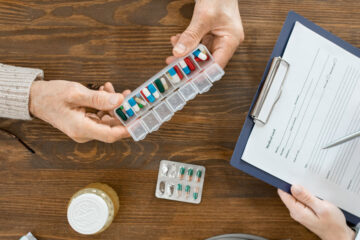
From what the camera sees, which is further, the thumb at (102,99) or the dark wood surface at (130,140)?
the dark wood surface at (130,140)

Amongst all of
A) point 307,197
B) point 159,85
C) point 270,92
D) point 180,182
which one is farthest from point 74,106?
point 307,197

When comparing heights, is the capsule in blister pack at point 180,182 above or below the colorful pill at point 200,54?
below

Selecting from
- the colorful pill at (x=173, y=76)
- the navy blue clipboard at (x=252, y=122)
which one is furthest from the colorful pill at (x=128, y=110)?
the navy blue clipboard at (x=252, y=122)

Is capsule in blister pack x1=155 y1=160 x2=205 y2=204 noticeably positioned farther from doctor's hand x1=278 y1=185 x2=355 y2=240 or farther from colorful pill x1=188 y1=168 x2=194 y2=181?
doctor's hand x1=278 y1=185 x2=355 y2=240

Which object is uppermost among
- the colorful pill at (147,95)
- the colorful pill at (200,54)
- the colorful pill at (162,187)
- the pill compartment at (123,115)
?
the colorful pill at (200,54)

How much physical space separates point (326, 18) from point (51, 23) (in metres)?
0.61

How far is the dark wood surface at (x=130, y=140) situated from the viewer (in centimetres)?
68

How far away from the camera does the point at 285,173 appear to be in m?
0.63

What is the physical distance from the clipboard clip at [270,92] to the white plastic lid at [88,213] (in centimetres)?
35

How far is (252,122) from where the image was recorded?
24.1 inches

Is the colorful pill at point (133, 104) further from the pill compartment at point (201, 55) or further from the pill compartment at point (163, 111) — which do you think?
the pill compartment at point (201, 55)

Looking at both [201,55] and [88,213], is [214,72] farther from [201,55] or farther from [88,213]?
[88,213]

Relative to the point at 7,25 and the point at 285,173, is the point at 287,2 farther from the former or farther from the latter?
the point at 7,25

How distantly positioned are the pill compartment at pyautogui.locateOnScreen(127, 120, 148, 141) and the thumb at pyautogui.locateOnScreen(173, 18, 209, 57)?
6.0 inches
